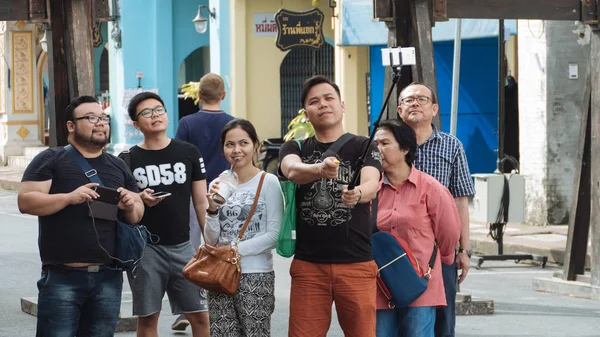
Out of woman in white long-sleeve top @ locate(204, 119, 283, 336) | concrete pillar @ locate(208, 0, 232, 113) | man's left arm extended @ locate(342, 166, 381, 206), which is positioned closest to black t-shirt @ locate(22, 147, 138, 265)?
woman in white long-sleeve top @ locate(204, 119, 283, 336)

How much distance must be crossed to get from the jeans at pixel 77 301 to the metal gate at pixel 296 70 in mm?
21683

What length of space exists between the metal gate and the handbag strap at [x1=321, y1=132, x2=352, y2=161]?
21.7m

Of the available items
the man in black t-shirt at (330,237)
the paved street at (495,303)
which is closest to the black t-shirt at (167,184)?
the man in black t-shirt at (330,237)

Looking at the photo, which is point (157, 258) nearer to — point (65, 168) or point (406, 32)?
point (65, 168)

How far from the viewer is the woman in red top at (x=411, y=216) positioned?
658 centimetres

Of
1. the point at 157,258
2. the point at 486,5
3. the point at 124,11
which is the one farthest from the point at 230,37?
the point at 157,258

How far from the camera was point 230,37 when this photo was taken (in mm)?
27719

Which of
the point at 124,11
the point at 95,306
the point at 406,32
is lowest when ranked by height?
the point at 95,306

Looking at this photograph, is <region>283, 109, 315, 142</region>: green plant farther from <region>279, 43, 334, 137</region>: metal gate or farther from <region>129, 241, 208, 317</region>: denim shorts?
<region>129, 241, 208, 317</region>: denim shorts

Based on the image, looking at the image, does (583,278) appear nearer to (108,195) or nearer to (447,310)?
(447,310)

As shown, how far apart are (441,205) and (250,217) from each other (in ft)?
3.47

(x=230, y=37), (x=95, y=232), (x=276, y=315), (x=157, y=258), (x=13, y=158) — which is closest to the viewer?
(x=95, y=232)

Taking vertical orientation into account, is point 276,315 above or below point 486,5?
below

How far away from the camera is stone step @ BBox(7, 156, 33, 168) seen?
34.3 m
